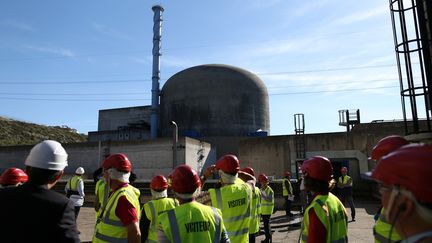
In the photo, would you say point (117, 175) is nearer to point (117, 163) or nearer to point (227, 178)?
point (117, 163)

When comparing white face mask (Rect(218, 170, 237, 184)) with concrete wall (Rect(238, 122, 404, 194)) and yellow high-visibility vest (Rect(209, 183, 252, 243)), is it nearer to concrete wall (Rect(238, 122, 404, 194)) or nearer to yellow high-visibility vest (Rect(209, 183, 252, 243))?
yellow high-visibility vest (Rect(209, 183, 252, 243))

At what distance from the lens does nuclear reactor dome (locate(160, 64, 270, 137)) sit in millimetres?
38000

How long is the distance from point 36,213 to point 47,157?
0.42m

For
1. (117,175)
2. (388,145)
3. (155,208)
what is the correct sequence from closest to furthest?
(388,145) → (117,175) → (155,208)

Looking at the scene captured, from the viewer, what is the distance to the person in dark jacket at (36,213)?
2.21m

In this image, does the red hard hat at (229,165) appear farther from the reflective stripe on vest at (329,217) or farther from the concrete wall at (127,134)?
the concrete wall at (127,134)

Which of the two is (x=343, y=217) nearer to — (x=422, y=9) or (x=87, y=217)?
(x=422, y=9)

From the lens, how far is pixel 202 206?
2920 mm

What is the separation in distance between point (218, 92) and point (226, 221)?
34573 mm

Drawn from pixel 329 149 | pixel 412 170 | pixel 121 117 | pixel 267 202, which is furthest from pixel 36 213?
pixel 121 117

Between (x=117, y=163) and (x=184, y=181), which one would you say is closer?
(x=184, y=181)

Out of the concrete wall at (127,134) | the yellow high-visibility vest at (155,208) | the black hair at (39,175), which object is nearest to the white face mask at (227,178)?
the yellow high-visibility vest at (155,208)

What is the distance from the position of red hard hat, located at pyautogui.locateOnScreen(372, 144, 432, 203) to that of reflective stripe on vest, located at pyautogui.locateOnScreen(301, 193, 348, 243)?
1535 mm

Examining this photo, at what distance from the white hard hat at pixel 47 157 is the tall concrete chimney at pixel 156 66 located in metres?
37.1
